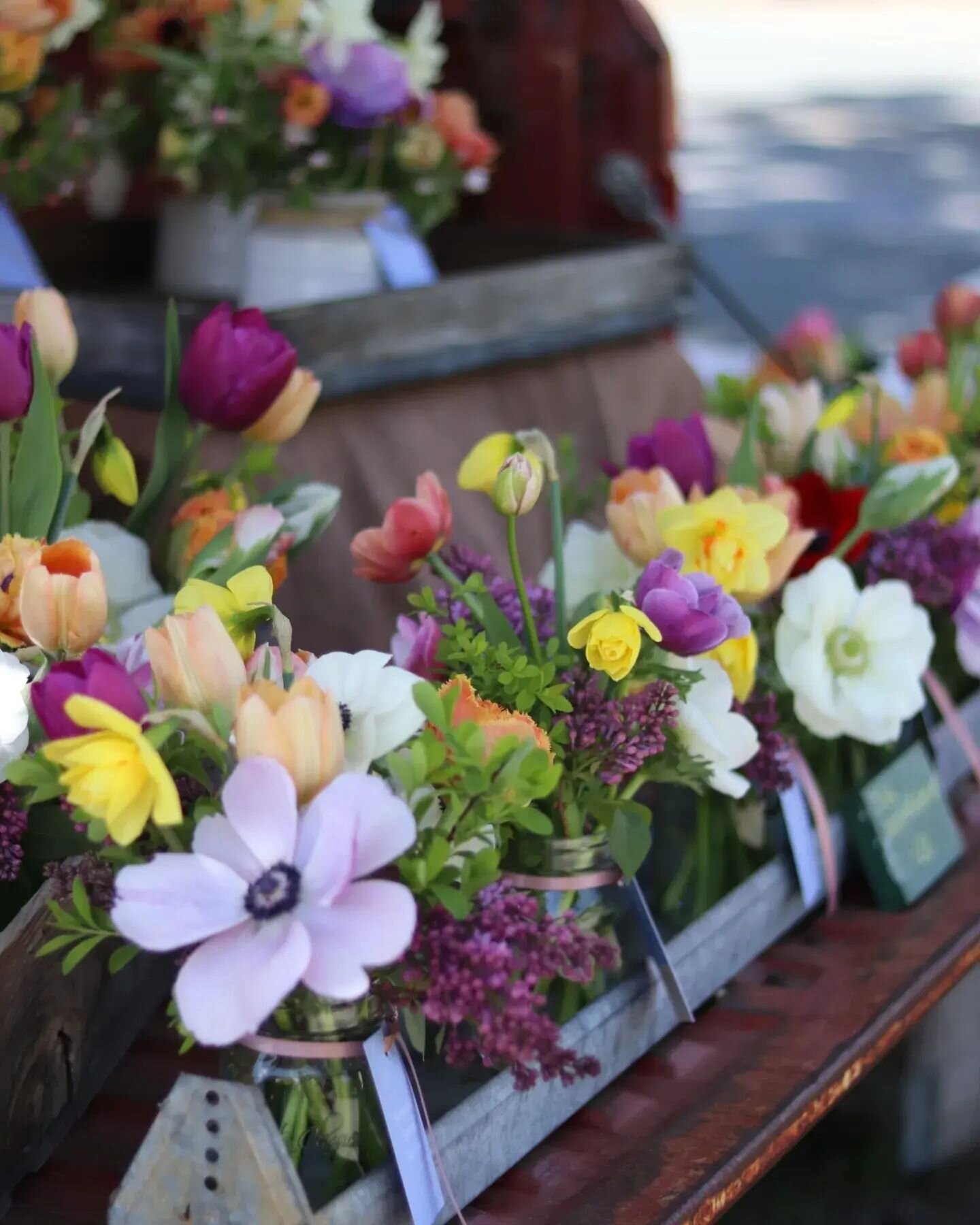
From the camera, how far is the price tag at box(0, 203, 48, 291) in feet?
3.87

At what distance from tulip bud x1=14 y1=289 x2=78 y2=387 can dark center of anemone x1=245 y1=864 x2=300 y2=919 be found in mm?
414

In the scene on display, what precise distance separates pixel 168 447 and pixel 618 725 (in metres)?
0.37

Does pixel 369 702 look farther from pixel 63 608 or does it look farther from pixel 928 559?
pixel 928 559

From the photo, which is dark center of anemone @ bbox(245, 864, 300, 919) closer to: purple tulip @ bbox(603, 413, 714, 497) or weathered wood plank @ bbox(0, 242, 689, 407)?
purple tulip @ bbox(603, 413, 714, 497)

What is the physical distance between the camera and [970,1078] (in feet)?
4.35

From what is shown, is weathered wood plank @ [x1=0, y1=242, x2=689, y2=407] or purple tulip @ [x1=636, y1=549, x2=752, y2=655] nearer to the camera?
purple tulip @ [x1=636, y1=549, x2=752, y2=655]

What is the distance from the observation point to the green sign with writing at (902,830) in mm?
1036

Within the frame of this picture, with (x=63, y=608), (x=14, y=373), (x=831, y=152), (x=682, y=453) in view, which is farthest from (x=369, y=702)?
(x=831, y=152)

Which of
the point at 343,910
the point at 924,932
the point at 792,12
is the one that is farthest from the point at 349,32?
the point at 792,12

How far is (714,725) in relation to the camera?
2.59ft

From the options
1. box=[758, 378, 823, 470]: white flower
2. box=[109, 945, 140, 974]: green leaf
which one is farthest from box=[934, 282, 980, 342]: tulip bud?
box=[109, 945, 140, 974]: green leaf

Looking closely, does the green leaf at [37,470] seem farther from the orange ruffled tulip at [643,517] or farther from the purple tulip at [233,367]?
the orange ruffled tulip at [643,517]

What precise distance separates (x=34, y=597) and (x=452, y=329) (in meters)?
0.75

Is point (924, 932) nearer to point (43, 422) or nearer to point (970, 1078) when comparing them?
point (970, 1078)
